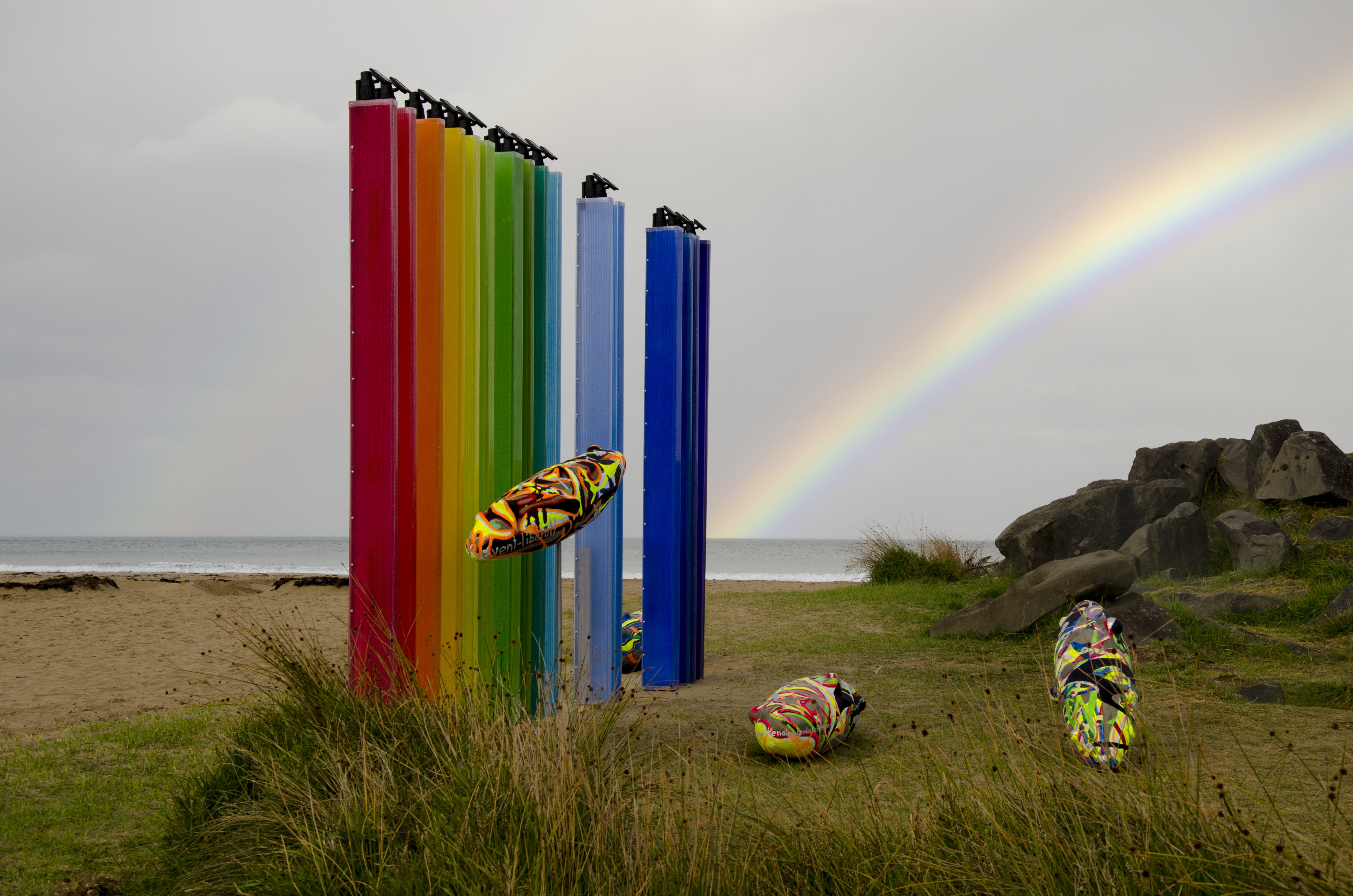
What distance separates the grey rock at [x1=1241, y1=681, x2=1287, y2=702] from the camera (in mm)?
5402

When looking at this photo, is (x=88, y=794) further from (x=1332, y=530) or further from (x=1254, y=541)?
(x=1332, y=530)

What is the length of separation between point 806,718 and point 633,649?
2.45 m

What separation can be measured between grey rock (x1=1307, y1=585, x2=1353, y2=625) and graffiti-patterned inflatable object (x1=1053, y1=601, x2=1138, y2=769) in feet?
13.3

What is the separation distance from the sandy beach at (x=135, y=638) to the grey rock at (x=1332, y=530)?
230 inches

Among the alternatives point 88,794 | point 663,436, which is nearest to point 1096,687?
point 663,436

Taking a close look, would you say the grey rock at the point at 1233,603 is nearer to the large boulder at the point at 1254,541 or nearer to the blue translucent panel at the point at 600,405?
the large boulder at the point at 1254,541

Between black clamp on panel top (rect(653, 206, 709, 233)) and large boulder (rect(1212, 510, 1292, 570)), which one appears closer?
black clamp on panel top (rect(653, 206, 709, 233))

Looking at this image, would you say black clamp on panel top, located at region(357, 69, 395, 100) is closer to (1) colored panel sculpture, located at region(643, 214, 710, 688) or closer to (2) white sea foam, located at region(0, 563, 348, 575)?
(1) colored panel sculpture, located at region(643, 214, 710, 688)

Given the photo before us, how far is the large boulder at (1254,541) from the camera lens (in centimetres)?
967

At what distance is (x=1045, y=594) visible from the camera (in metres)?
7.43

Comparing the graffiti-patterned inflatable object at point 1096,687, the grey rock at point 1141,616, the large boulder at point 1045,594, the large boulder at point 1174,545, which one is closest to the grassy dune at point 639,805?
the graffiti-patterned inflatable object at point 1096,687

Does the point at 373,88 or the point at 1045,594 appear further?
the point at 1045,594

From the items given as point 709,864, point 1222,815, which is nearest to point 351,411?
point 709,864

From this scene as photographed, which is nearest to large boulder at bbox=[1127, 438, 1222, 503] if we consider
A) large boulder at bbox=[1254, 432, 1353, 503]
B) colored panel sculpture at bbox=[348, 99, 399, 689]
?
large boulder at bbox=[1254, 432, 1353, 503]
